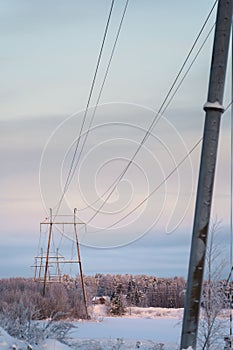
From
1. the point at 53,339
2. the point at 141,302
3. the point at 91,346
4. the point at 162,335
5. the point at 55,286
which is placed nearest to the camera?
the point at 53,339

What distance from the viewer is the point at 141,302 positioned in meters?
97.3

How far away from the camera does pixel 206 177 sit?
5355mm

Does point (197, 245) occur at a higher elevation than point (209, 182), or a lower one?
lower

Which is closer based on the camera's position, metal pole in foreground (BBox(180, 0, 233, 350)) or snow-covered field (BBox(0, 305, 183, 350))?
metal pole in foreground (BBox(180, 0, 233, 350))

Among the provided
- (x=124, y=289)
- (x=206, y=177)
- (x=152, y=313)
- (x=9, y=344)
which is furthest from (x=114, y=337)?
(x=124, y=289)

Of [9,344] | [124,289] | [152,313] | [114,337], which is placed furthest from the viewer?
[124,289]

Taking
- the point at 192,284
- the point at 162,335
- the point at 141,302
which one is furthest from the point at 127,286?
the point at 192,284

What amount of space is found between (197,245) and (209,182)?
51 centimetres

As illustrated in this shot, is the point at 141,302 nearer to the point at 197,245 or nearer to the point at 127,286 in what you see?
the point at 127,286

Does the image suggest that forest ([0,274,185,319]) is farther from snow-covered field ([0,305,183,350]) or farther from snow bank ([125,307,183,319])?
snow-covered field ([0,305,183,350])

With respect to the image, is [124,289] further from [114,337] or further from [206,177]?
[206,177]

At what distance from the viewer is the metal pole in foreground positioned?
5355 mm

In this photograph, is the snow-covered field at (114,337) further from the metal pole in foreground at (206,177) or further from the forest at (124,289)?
the metal pole in foreground at (206,177)

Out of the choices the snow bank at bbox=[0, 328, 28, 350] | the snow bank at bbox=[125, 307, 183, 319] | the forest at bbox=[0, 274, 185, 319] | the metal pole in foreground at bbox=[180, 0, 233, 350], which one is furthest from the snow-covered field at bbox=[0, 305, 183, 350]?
the metal pole in foreground at bbox=[180, 0, 233, 350]
